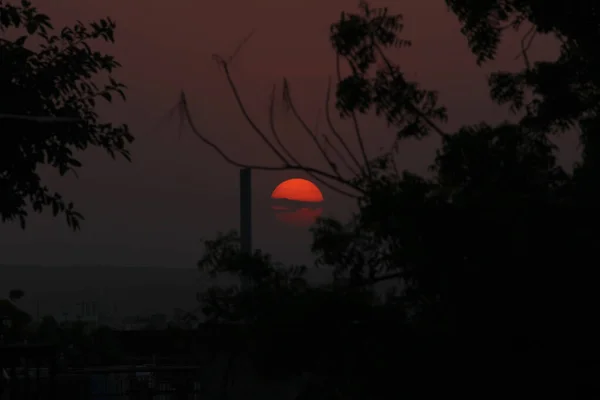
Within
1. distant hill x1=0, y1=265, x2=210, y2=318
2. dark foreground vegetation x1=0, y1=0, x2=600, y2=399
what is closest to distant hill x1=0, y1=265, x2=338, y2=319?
distant hill x1=0, y1=265, x2=210, y2=318

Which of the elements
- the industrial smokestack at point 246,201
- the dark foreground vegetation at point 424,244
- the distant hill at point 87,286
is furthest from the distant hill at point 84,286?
the dark foreground vegetation at point 424,244

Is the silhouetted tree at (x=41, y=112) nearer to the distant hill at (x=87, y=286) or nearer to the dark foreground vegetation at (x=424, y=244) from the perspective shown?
the dark foreground vegetation at (x=424, y=244)

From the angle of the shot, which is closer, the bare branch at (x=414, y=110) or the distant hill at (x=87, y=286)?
the bare branch at (x=414, y=110)

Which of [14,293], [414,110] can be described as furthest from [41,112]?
[14,293]

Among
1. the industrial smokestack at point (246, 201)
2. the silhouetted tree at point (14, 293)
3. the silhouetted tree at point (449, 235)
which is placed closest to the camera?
the silhouetted tree at point (449, 235)

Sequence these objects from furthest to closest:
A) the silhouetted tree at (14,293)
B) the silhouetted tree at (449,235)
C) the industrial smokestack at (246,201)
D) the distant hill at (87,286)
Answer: the silhouetted tree at (14,293) < the distant hill at (87,286) < the industrial smokestack at (246,201) < the silhouetted tree at (449,235)

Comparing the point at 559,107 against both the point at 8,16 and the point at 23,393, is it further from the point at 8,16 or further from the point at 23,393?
the point at 23,393

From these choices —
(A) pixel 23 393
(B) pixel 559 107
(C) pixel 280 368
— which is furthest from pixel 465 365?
(A) pixel 23 393

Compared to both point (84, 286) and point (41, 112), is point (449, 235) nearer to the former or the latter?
point (41, 112)

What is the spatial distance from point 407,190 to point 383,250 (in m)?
0.59

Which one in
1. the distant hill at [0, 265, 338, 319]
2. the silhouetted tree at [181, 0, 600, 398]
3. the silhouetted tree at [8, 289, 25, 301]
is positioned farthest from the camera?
the silhouetted tree at [8, 289, 25, 301]

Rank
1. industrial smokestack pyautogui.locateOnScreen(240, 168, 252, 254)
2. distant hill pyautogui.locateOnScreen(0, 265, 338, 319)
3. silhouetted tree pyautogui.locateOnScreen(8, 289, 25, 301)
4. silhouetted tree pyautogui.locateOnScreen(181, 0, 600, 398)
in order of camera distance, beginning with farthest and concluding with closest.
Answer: silhouetted tree pyautogui.locateOnScreen(8, 289, 25, 301), distant hill pyautogui.locateOnScreen(0, 265, 338, 319), industrial smokestack pyautogui.locateOnScreen(240, 168, 252, 254), silhouetted tree pyautogui.locateOnScreen(181, 0, 600, 398)

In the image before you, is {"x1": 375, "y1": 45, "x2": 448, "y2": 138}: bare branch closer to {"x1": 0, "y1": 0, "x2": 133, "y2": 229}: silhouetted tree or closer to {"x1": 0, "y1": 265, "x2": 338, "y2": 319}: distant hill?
{"x1": 0, "y1": 0, "x2": 133, "y2": 229}: silhouetted tree

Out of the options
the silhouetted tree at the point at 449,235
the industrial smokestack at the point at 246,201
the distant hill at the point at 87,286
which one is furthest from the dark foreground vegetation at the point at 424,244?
the distant hill at the point at 87,286
